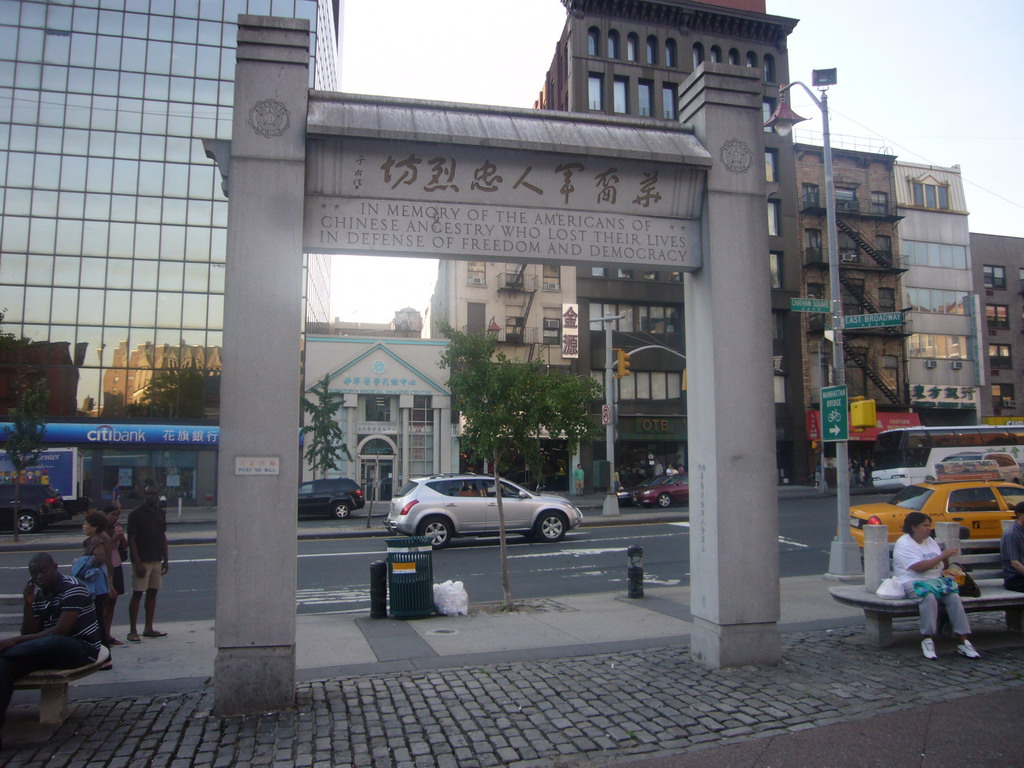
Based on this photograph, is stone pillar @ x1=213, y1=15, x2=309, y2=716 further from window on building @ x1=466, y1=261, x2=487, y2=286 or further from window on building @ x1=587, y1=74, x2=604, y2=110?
window on building @ x1=587, y1=74, x2=604, y2=110

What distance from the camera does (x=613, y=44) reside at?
1770 inches

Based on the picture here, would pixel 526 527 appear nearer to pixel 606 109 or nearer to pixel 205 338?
pixel 205 338

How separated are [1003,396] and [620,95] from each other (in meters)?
32.0

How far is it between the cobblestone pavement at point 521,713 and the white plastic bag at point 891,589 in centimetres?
58

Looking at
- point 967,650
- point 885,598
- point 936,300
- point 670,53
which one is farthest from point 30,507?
point 936,300

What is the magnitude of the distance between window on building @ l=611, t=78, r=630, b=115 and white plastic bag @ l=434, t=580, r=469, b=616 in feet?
128

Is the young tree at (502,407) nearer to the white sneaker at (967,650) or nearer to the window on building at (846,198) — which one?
the white sneaker at (967,650)

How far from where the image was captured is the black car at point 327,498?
28.9 metres

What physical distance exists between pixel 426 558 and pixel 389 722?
473 centimetres

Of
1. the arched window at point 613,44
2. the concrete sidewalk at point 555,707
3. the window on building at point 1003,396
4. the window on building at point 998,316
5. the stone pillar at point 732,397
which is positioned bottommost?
the concrete sidewalk at point 555,707

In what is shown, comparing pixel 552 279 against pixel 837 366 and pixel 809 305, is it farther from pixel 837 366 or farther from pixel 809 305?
pixel 809 305

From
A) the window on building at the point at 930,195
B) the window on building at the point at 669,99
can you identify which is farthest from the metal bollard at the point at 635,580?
the window on building at the point at 930,195

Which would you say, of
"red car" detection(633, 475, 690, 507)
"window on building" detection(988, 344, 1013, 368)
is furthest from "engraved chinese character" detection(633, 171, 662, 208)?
"window on building" detection(988, 344, 1013, 368)

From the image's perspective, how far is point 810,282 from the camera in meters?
46.4
